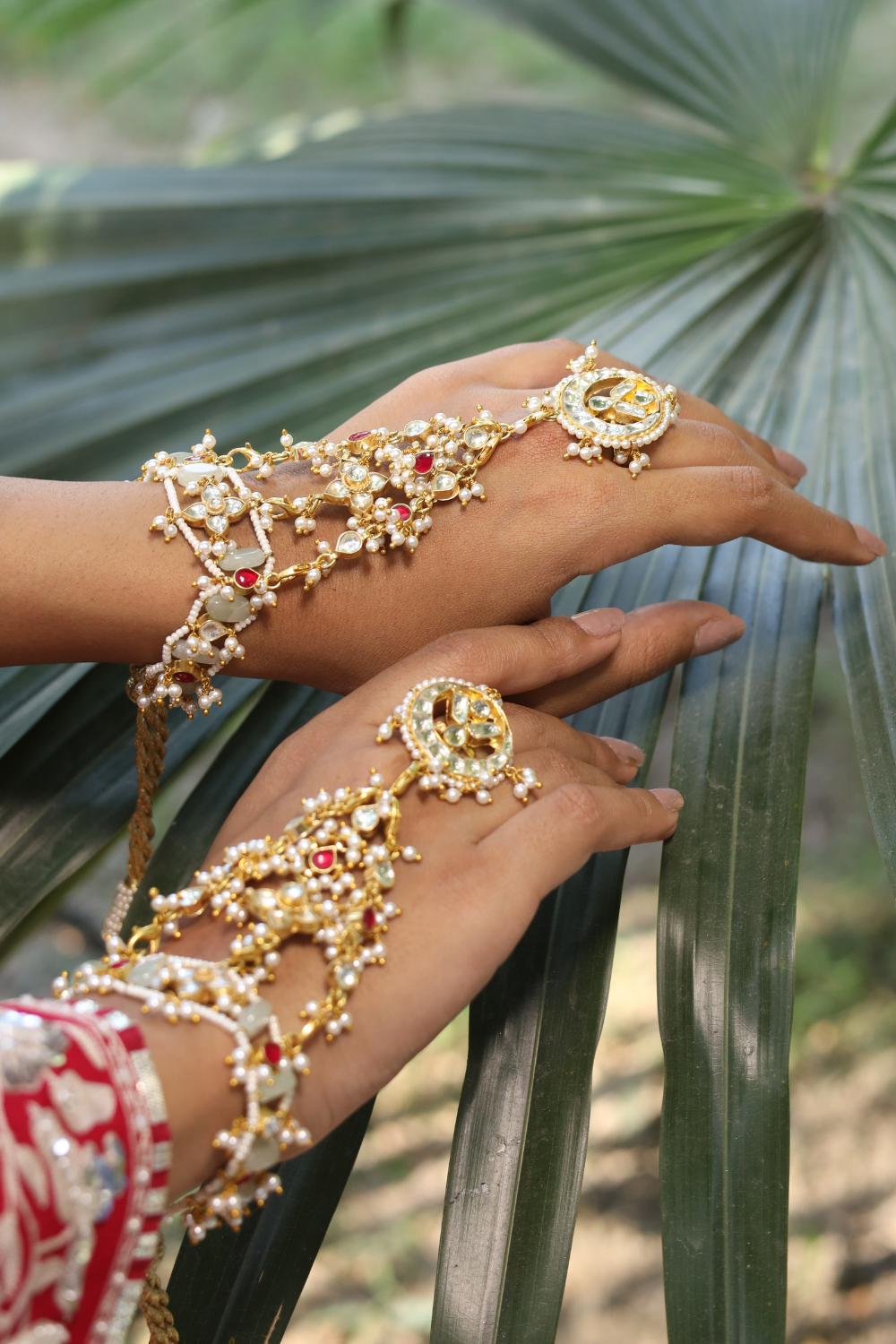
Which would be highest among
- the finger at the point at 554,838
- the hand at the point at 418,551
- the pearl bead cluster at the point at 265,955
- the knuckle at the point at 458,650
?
the hand at the point at 418,551

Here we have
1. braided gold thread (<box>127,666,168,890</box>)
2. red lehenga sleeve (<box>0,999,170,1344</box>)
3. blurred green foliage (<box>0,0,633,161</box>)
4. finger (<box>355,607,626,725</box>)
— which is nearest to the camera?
red lehenga sleeve (<box>0,999,170,1344</box>)

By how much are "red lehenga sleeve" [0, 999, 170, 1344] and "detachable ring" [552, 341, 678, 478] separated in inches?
20.9

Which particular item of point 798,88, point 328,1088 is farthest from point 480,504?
point 798,88

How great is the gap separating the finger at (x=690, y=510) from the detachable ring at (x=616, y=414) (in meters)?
0.02

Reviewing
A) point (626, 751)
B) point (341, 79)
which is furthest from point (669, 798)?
point (341, 79)

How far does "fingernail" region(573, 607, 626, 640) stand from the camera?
0.75 metres

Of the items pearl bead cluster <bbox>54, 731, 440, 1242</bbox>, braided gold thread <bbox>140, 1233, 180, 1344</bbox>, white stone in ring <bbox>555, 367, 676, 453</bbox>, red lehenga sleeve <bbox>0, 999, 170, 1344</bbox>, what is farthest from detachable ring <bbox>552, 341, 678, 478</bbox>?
braided gold thread <bbox>140, 1233, 180, 1344</bbox>

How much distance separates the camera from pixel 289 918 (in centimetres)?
60

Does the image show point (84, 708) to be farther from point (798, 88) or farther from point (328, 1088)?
point (798, 88)

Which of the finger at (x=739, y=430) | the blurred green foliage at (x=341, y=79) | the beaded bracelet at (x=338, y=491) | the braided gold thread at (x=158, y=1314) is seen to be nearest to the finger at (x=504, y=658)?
the beaded bracelet at (x=338, y=491)

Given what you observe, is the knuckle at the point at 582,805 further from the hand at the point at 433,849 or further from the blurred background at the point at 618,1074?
the blurred background at the point at 618,1074

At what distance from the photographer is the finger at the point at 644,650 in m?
0.77

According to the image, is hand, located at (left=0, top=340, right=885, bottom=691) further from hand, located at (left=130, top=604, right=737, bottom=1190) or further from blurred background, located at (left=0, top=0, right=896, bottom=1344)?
blurred background, located at (left=0, top=0, right=896, bottom=1344)

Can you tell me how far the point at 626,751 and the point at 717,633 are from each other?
13 centimetres
